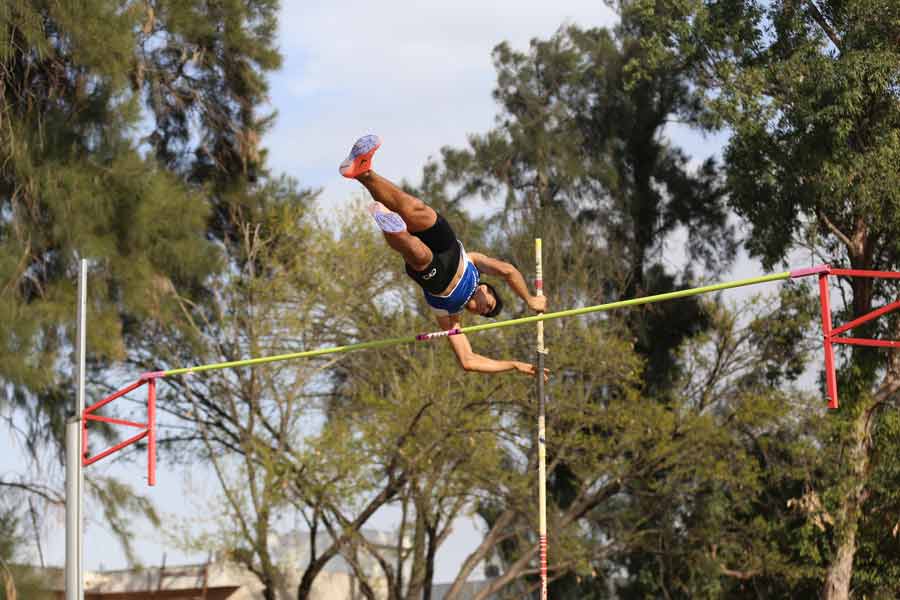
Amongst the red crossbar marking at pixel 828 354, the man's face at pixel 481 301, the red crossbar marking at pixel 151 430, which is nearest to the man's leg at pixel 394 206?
the man's face at pixel 481 301

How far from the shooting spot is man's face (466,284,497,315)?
746cm

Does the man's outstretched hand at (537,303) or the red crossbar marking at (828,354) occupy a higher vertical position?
the man's outstretched hand at (537,303)

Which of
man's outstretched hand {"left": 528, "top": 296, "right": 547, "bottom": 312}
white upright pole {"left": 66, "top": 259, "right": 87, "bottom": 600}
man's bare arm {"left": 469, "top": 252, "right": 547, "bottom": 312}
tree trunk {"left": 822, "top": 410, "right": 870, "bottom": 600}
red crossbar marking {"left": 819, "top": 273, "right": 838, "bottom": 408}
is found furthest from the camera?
tree trunk {"left": 822, "top": 410, "right": 870, "bottom": 600}

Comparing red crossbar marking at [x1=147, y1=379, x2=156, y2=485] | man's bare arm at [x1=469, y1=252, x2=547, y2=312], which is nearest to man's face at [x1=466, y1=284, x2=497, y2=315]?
→ man's bare arm at [x1=469, y1=252, x2=547, y2=312]

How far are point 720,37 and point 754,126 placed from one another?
1373mm

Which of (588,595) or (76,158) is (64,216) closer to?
(76,158)

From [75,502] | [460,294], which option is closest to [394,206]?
[460,294]

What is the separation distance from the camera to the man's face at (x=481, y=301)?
294 inches

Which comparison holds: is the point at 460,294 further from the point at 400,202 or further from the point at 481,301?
the point at 400,202

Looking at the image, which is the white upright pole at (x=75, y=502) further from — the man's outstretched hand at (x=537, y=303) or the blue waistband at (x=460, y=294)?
the man's outstretched hand at (x=537, y=303)

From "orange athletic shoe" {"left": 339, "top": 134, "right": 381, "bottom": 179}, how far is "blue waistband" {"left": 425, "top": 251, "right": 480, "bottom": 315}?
102cm

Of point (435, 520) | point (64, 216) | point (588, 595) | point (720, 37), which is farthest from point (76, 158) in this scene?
point (588, 595)

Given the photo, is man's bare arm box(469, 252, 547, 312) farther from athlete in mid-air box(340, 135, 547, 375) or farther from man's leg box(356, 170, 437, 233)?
man's leg box(356, 170, 437, 233)

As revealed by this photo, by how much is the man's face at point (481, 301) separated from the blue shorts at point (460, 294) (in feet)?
0.16
